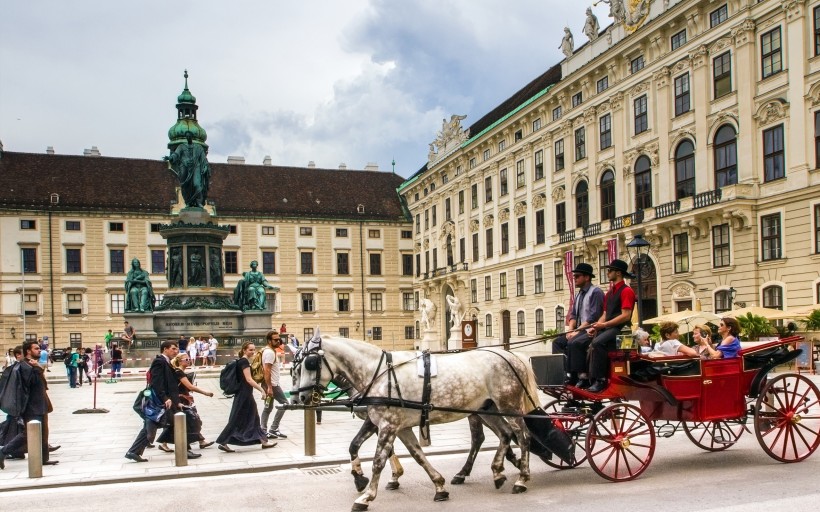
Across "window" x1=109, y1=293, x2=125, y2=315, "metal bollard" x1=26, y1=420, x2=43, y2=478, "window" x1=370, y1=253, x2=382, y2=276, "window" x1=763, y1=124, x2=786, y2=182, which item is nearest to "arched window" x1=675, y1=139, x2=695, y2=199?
"window" x1=763, y1=124, x2=786, y2=182

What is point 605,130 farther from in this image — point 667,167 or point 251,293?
point 251,293

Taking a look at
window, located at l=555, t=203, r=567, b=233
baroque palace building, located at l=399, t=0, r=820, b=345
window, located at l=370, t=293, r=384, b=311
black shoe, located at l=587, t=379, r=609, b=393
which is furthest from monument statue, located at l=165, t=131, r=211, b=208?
window, located at l=370, t=293, r=384, b=311

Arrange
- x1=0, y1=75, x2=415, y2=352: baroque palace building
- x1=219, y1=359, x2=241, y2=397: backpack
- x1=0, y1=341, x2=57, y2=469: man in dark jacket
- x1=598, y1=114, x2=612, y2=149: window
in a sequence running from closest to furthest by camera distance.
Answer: x1=0, y1=341, x2=57, y2=469: man in dark jacket
x1=219, y1=359, x2=241, y2=397: backpack
x1=598, y1=114, x2=612, y2=149: window
x1=0, y1=75, x2=415, y2=352: baroque palace building

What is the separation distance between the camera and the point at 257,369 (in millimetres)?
13961

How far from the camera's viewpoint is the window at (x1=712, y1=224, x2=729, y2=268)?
31.9 meters

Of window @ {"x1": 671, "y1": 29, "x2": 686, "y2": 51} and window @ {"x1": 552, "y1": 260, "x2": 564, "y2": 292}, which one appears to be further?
window @ {"x1": 552, "y1": 260, "x2": 564, "y2": 292}

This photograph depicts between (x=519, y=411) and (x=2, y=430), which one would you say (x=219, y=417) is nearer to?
(x=2, y=430)

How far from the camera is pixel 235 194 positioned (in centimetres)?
6725

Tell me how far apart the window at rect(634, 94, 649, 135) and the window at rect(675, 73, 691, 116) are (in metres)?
2.07

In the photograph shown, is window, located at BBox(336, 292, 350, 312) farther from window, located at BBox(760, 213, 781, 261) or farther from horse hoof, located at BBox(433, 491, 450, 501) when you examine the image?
horse hoof, located at BBox(433, 491, 450, 501)

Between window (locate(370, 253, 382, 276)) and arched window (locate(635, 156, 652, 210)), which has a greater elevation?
arched window (locate(635, 156, 652, 210))

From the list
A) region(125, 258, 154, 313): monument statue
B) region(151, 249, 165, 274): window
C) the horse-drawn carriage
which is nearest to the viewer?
the horse-drawn carriage

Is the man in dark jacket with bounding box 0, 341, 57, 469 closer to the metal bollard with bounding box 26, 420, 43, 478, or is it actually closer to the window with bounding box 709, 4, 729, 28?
the metal bollard with bounding box 26, 420, 43, 478

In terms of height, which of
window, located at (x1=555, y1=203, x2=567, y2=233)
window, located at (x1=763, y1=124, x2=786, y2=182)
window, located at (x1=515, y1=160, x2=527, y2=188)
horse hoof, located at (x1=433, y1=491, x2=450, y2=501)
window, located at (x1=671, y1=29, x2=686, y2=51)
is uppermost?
window, located at (x1=671, y1=29, x2=686, y2=51)
